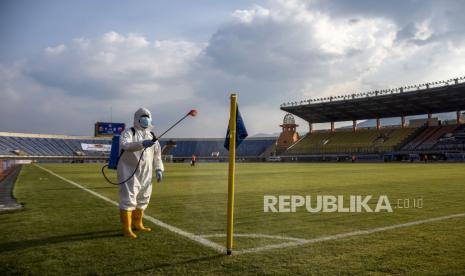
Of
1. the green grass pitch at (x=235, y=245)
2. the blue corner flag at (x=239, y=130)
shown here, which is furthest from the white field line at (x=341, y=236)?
the blue corner flag at (x=239, y=130)

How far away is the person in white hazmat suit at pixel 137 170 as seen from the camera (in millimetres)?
6137

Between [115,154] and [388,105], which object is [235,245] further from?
[388,105]

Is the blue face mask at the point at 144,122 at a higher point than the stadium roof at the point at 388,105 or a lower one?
lower

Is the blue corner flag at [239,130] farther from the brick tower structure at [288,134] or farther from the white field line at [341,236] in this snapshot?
the brick tower structure at [288,134]

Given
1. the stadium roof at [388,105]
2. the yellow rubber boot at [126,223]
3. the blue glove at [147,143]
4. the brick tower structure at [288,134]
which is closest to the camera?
the blue glove at [147,143]

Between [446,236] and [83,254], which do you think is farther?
[446,236]

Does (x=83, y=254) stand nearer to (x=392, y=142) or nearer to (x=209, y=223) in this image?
(x=209, y=223)

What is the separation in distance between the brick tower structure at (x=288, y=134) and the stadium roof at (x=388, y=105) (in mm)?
8539

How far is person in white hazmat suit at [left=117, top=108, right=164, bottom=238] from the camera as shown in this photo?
6.14m

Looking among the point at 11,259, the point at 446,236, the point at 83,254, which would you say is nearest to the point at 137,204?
the point at 83,254

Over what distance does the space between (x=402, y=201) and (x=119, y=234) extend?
7.26 meters

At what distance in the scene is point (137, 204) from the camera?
259 inches

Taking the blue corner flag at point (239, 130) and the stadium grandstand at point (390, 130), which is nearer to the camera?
the blue corner flag at point (239, 130)

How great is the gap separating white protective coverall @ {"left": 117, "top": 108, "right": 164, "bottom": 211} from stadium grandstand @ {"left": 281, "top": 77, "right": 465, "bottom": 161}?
175ft
